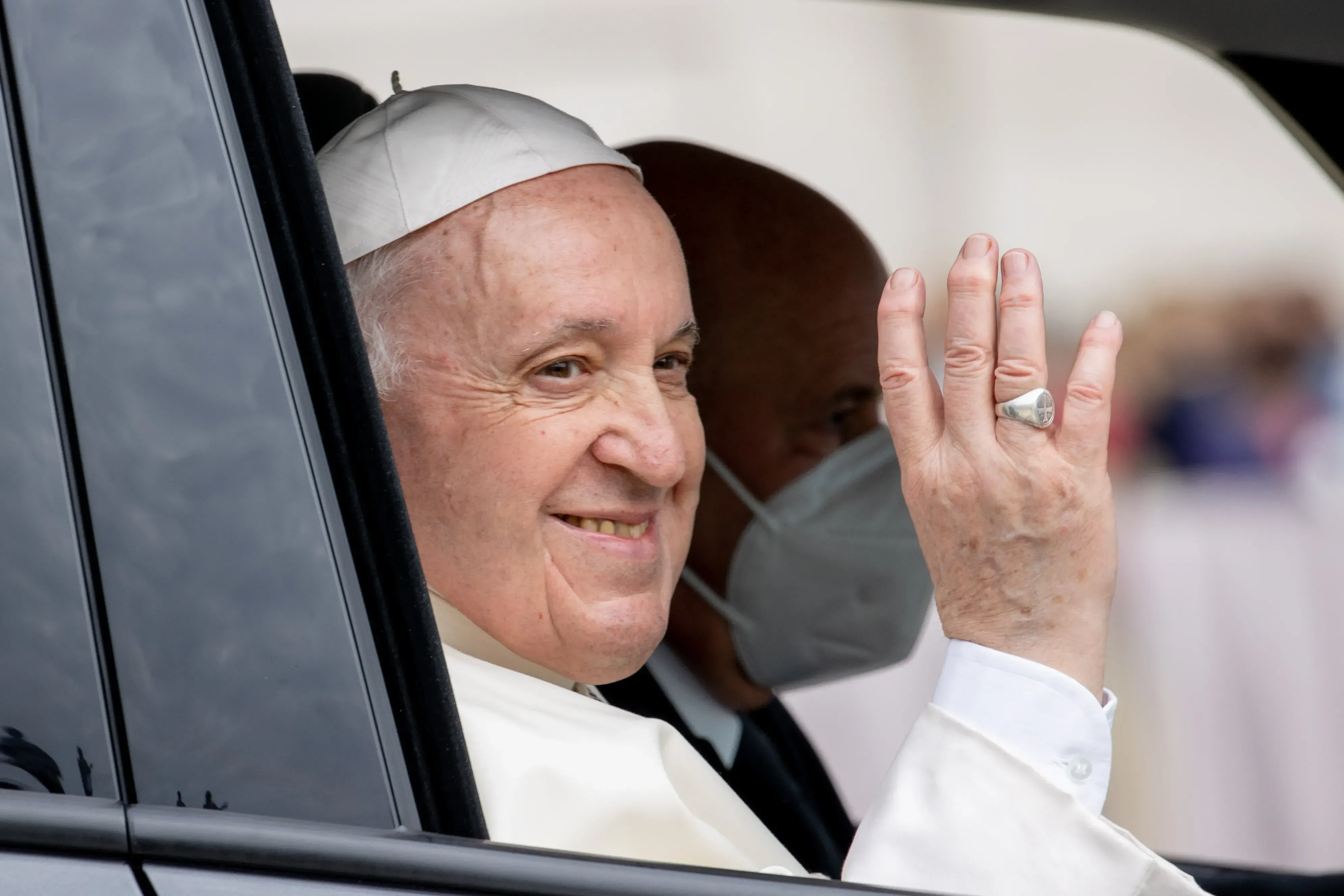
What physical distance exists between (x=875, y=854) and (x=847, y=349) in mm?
1743

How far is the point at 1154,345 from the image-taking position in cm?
548

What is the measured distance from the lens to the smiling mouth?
1732 millimetres

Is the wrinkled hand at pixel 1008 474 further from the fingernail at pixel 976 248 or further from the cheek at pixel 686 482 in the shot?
the cheek at pixel 686 482

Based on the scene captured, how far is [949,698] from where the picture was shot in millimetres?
1425

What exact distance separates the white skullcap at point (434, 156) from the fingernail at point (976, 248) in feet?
1.90

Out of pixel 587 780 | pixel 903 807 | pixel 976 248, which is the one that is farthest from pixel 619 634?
pixel 976 248

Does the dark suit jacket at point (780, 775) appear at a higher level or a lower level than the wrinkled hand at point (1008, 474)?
lower

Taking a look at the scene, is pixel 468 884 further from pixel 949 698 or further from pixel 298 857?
pixel 949 698

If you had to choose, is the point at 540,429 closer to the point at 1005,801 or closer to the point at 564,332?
the point at 564,332

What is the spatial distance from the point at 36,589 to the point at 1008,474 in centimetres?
90

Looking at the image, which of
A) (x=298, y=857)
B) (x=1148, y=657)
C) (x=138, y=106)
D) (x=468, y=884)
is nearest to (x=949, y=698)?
(x=468, y=884)

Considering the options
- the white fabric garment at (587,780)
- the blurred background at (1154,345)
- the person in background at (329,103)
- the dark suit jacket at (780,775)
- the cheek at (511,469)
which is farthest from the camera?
the blurred background at (1154,345)

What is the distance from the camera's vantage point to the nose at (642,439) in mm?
1738

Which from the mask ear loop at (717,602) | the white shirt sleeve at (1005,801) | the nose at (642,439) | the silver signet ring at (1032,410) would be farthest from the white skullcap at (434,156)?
the mask ear loop at (717,602)
